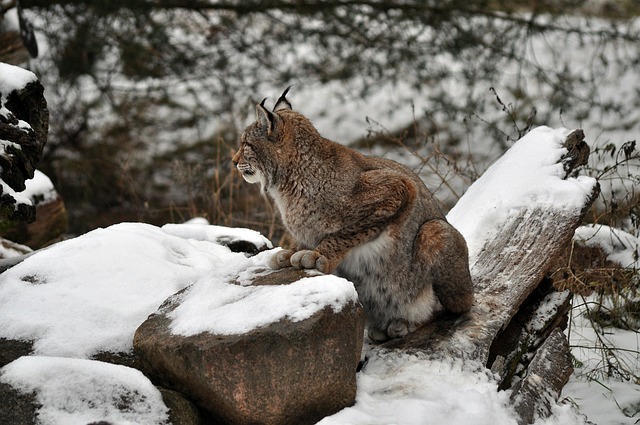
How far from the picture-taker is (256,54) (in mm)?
9391

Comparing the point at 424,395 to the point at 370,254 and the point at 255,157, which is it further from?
the point at 255,157

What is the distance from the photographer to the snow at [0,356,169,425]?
261 cm

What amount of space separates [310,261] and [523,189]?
1633 mm

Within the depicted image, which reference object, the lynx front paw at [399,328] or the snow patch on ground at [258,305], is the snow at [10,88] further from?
the lynx front paw at [399,328]

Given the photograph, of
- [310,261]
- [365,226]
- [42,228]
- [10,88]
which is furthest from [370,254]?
[42,228]

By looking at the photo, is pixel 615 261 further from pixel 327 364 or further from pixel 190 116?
pixel 190 116

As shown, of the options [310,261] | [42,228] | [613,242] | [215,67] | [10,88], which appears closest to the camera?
[310,261]

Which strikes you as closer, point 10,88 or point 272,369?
point 272,369

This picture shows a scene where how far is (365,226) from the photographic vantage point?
3611mm

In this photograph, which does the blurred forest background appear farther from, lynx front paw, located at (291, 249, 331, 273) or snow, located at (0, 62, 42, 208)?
lynx front paw, located at (291, 249, 331, 273)

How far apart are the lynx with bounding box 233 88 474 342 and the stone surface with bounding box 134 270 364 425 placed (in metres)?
0.73

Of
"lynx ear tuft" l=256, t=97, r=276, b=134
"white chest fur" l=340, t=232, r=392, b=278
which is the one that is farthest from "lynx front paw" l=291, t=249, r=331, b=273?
"lynx ear tuft" l=256, t=97, r=276, b=134

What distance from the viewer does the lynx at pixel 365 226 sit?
143 inches

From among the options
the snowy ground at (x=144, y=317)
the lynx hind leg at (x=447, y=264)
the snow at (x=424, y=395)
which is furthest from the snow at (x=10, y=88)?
the lynx hind leg at (x=447, y=264)
